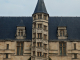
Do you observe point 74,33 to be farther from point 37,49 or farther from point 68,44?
point 37,49

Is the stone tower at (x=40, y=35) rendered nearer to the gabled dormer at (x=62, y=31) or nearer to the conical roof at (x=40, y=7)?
the conical roof at (x=40, y=7)

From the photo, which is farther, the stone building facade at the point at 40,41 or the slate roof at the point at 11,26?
the slate roof at the point at 11,26

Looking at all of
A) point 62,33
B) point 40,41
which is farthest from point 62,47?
point 40,41

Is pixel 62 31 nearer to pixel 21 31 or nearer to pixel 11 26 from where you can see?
pixel 21 31

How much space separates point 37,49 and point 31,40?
105 inches

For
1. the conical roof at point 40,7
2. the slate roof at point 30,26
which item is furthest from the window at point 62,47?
the conical roof at point 40,7

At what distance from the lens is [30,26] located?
124 feet

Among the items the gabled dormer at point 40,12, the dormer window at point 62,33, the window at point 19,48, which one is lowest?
the window at point 19,48

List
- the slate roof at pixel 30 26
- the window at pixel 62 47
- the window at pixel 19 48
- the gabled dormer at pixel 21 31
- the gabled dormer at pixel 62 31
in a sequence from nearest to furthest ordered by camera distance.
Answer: the window at pixel 62 47 → the window at pixel 19 48 → the gabled dormer at pixel 62 31 → the gabled dormer at pixel 21 31 → the slate roof at pixel 30 26

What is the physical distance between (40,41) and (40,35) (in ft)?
4.20

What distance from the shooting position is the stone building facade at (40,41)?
1336 inches

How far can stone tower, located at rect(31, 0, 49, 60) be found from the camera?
33.2m

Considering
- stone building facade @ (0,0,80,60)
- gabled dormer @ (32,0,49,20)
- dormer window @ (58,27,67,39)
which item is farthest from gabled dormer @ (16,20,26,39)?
dormer window @ (58,27,67,39)

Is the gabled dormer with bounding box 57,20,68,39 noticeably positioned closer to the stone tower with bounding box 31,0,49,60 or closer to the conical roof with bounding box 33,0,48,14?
the stone tower with bounding box 31,0,49,60
